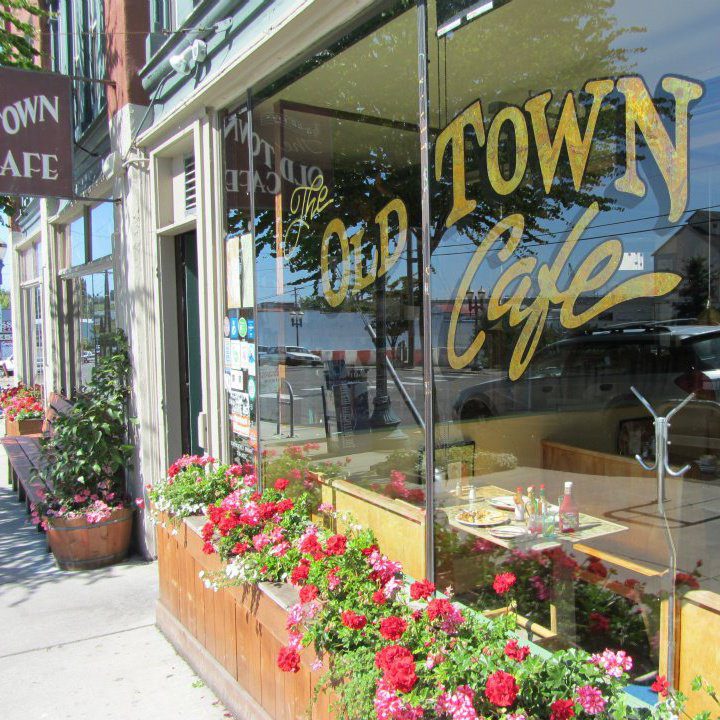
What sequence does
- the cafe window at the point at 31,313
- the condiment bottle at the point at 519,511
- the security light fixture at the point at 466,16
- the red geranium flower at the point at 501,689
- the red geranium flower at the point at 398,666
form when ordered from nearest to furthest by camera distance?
the red geranium flower at the point at 501,689
the red geranium flower at the point at 398,666
the security light fixture at the point at 466,16
the condiment bottle at the point at 519,511
the cafe window at the point at 31,313

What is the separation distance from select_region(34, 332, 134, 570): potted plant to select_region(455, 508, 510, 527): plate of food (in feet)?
9.98

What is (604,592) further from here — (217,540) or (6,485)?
(6,485)


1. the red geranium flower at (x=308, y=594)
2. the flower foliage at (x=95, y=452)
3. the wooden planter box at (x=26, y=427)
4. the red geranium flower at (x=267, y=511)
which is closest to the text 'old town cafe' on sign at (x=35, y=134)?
the flower foliage at (x=95, y=452)

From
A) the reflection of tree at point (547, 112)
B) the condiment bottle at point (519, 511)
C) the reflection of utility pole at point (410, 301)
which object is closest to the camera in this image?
the reflection of tree at point (547, 112)

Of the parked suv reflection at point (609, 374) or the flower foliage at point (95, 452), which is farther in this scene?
the flower foliage at point (95, 452)

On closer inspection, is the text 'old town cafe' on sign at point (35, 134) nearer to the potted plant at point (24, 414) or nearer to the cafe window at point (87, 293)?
the cafe window at point (87, 293)

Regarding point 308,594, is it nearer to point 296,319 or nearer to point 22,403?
point 296,319

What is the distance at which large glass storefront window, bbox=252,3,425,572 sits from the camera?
3578 mm

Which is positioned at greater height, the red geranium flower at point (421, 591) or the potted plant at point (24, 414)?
the red geranium flower at point (421, 591)

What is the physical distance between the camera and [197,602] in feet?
11.2

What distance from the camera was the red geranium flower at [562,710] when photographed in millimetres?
1565

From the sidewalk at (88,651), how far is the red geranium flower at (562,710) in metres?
1.97

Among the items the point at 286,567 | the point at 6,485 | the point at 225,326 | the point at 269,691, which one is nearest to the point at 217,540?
the point at 286,567

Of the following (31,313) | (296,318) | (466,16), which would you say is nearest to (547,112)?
(466,16)
